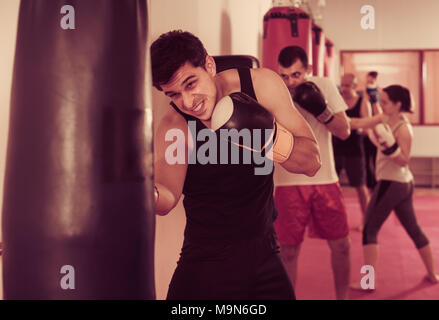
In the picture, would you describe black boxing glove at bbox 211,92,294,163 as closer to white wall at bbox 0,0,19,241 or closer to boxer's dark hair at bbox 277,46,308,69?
white wall at bbox 0,0,19,241

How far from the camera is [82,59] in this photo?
0.68m

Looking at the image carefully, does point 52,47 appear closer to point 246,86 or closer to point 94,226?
point 94,226

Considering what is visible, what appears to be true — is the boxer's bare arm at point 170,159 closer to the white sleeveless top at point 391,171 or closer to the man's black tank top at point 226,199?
the man's black tank top at point 226,199

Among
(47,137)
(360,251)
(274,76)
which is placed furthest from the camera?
(360,251)

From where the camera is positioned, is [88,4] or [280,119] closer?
[88,4]

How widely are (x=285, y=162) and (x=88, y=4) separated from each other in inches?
19.9

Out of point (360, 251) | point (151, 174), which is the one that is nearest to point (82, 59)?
point (151, 174)

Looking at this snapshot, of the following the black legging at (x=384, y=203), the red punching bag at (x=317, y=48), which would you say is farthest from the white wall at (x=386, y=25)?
the black legging at (x=384, y=203)

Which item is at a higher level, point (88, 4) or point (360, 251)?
point (88, 4)

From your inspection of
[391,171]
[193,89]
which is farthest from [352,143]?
[193,89]

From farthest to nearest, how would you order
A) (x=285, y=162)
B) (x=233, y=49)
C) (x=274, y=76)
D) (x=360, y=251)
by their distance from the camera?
(x=360, y=251)
(x=233, y=49)
(x=274, y=76)
(x=285, y=162)

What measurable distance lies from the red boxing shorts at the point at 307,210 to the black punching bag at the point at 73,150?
64.9 inches

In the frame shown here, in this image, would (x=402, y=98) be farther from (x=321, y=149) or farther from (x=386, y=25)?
(x=386, y=25)

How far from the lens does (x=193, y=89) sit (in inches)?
37.6
